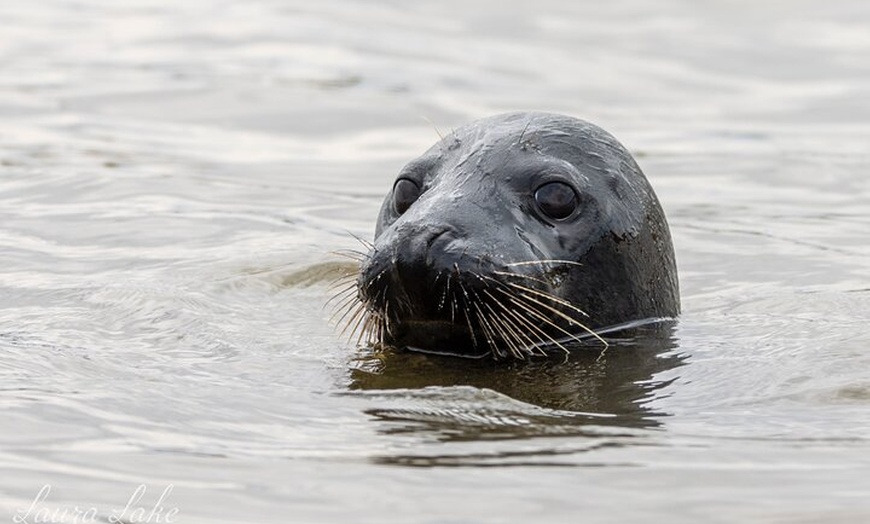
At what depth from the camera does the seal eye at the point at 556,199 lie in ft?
21.0

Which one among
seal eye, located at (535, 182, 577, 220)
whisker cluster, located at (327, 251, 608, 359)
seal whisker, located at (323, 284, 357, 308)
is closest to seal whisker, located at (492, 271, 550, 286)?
whisker cluster, located at (327, 251, 608, 359)

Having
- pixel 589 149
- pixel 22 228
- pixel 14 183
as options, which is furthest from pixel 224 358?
pixel 14 183

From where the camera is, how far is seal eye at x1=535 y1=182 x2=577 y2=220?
6.40 m

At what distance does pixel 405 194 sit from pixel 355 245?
260 centimetres

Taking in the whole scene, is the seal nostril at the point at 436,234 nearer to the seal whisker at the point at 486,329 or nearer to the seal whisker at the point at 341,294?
the seal whisker at the point at 486,329

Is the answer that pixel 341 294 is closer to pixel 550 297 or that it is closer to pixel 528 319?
pixel 528 319

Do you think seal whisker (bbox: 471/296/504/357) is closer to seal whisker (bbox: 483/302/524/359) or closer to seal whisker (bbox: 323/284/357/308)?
seal whisker (bbox: 483/302/524/359)

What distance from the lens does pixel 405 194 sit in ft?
21.7

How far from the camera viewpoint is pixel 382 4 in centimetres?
1902

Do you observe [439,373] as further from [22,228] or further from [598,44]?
[598,44]

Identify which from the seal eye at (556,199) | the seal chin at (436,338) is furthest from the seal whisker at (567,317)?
the seal eye at (556,199)

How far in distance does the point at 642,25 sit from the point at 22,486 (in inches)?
561
